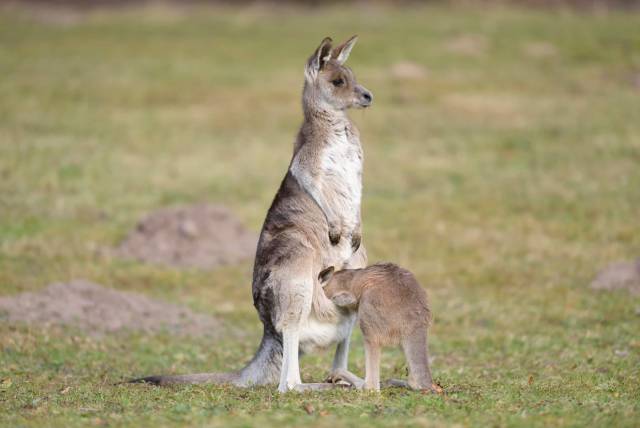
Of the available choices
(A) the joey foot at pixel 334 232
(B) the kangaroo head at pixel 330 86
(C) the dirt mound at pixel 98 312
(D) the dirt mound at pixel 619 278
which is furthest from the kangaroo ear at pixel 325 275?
(D) the dirt mound at pixel 619 278

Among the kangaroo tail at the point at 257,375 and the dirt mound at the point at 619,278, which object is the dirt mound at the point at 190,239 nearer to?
the dirt mound at the point at 619,278

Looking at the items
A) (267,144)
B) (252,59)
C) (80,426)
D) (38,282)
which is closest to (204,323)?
(38,282)

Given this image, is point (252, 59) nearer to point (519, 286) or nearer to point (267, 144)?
point (267, 144)

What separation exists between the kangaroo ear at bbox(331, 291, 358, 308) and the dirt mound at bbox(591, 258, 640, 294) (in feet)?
26.4

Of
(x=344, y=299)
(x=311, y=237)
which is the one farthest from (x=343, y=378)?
(x=311, y=237)

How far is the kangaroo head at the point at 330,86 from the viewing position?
34.3 feet

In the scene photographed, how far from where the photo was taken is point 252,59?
39000 mm

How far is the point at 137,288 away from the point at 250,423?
9396 mm

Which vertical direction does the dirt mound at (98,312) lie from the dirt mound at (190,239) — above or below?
below

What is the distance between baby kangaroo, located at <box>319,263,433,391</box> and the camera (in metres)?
8.74

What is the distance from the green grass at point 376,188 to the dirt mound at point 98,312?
0.40 metres

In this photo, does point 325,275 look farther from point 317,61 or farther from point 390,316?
point 317,61

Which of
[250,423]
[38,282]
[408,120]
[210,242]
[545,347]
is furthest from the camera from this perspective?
[408,120]

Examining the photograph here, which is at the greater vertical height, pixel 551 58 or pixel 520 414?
pixel 551 58
